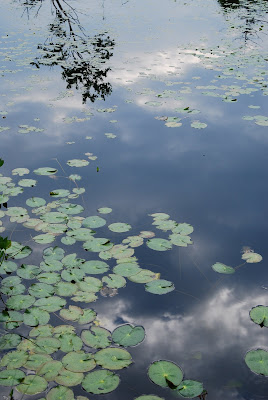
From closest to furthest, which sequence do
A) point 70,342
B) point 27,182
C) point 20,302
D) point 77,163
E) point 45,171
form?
1. point 70,342
2. point 20,302
3. point 27,182
4. point 45,171
5. point 77,163

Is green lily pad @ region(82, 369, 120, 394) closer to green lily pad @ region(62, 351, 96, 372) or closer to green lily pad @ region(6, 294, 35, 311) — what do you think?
green lily pad @ region(62, 351, 96, 372)

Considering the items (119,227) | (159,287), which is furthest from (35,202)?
(159,287)

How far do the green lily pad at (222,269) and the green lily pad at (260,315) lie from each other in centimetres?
35

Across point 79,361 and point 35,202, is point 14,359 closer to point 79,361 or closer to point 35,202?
point 79,361

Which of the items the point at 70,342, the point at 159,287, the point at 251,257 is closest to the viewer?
the point at 70,342

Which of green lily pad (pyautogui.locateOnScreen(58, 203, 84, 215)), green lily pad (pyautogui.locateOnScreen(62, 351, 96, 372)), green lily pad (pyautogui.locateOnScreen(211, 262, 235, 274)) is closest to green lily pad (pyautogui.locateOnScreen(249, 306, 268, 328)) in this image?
green lily pad (pyautogui.locateOnScreen(211, 262, 235, 274))

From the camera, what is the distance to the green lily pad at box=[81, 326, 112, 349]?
2.17 metres

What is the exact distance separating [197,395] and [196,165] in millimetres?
2554

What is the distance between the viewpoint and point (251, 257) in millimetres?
2900

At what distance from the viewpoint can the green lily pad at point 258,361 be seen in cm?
209

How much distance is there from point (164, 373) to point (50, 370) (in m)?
0.57

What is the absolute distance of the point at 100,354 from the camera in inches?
83.0

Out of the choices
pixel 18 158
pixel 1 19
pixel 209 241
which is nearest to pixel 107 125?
pixel 18 158

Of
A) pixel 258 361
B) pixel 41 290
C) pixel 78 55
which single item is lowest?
pixel 258 361
